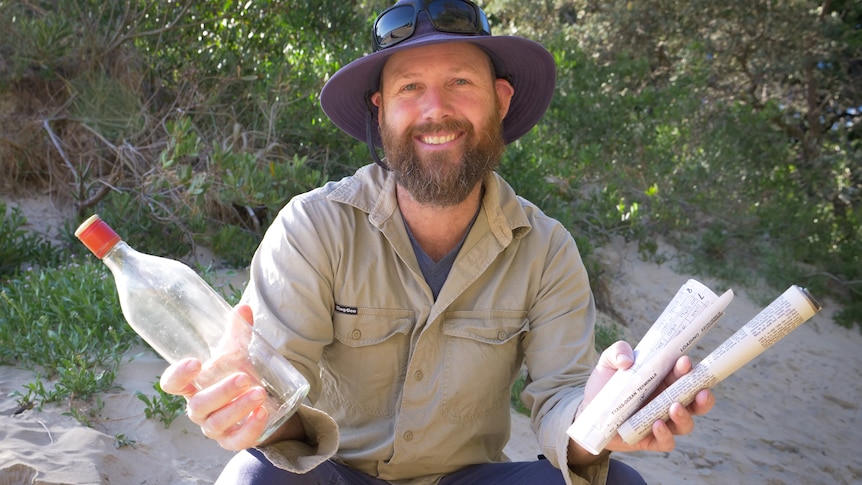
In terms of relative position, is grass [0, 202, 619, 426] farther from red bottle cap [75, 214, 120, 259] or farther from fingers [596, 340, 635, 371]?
fingers [596, 340, 635, 371]

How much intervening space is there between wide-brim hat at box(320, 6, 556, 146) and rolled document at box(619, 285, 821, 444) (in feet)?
4.27

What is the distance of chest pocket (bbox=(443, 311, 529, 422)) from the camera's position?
8.09 feet

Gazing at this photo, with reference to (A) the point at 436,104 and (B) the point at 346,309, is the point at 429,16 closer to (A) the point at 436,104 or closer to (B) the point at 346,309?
(A) the point at 436,104

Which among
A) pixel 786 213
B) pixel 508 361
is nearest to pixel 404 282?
pixel 508 361

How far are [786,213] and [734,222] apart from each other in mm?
626

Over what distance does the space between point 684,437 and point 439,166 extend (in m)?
3.18

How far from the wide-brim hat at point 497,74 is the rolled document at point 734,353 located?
1.30m

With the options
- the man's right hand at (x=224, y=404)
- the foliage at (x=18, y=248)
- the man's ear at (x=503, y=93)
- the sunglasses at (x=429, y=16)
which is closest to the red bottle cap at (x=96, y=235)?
the man's right hand at (x=224, y=404)

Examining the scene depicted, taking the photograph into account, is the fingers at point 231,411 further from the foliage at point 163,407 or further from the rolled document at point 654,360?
the foliage at point 163,407

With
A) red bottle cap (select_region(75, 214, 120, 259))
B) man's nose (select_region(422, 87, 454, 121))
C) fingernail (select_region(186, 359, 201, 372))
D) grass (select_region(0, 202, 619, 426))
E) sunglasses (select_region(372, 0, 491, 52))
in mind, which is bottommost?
grass (select_region(0, 202, 619, 426))

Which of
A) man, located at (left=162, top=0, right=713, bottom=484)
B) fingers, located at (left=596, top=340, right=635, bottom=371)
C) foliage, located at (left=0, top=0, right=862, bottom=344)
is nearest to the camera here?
fingers, located at (left=596, top=340, right=635, bottom=371)

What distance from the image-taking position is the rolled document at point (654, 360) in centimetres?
174

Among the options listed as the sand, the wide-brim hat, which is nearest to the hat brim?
the wide-brim hat

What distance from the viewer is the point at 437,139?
2607mm
